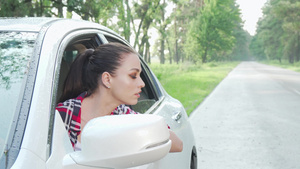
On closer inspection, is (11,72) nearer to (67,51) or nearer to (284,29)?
(67,51)

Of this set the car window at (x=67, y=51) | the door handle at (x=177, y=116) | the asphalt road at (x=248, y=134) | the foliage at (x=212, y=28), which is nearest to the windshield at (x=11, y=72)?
the car window at (x=67, y=51)

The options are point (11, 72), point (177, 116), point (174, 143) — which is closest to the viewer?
point (11, 72)

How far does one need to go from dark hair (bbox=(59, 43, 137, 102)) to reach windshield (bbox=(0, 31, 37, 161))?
0.34m

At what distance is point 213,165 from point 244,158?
0.65 metres

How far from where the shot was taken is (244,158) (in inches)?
243

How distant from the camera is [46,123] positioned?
1408 mm

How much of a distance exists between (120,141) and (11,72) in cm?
65

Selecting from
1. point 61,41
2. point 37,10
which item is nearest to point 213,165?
point 61,41

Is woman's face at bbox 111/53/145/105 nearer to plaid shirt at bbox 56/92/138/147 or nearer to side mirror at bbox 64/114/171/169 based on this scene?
plaid shirt at bbox 56/92/138/147

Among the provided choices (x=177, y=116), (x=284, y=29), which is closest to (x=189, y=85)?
(x=177, y=116)

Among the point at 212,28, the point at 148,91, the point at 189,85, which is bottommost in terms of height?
the point at 189,85

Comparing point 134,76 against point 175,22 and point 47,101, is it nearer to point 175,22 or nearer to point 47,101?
point 47,101

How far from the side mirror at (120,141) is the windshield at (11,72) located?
293 millimetres

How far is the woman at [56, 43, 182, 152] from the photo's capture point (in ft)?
6.06
